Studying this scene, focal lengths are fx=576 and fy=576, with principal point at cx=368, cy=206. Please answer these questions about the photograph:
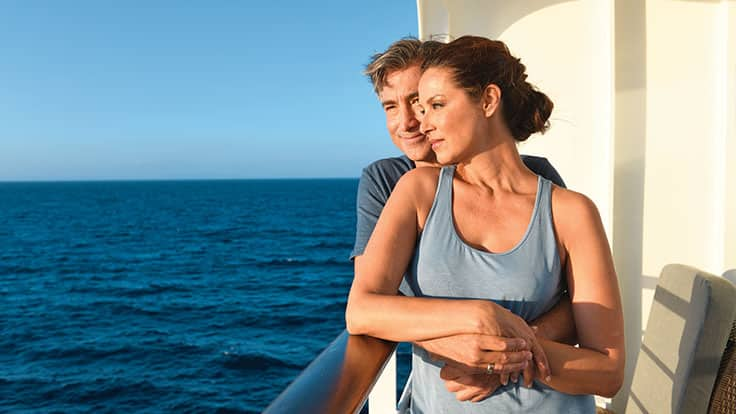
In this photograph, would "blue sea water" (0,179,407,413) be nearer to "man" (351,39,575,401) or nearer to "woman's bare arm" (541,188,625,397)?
"man" (351,39,575,401)

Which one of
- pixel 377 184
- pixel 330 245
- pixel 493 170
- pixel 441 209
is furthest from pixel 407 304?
pixel 330 245

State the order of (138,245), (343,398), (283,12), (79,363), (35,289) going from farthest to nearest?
(283,12) → (138,245) → (35,289) → (79,363) → (343,398)

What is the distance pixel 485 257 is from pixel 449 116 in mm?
279

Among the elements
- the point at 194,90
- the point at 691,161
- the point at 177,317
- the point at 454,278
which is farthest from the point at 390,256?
the point at 194,90

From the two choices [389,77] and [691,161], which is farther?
[691,161]

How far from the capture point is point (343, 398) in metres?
0.73

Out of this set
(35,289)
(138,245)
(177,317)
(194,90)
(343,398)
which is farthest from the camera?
(194,90)

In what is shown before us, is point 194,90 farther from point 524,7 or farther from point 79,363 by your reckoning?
point 524,7

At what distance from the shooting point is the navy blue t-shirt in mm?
1271

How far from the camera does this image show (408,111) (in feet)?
4.96

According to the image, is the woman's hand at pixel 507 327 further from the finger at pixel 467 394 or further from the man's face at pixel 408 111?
the man's face at pixel 408 111

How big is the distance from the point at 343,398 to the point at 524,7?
263 centimetres

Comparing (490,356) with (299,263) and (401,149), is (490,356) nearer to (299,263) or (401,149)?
(401,149)

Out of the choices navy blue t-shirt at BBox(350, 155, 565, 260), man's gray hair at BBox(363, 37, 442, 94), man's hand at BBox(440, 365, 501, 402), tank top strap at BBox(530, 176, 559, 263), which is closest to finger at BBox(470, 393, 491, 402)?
man's hand at BBox(440, 365, 501, 402)
